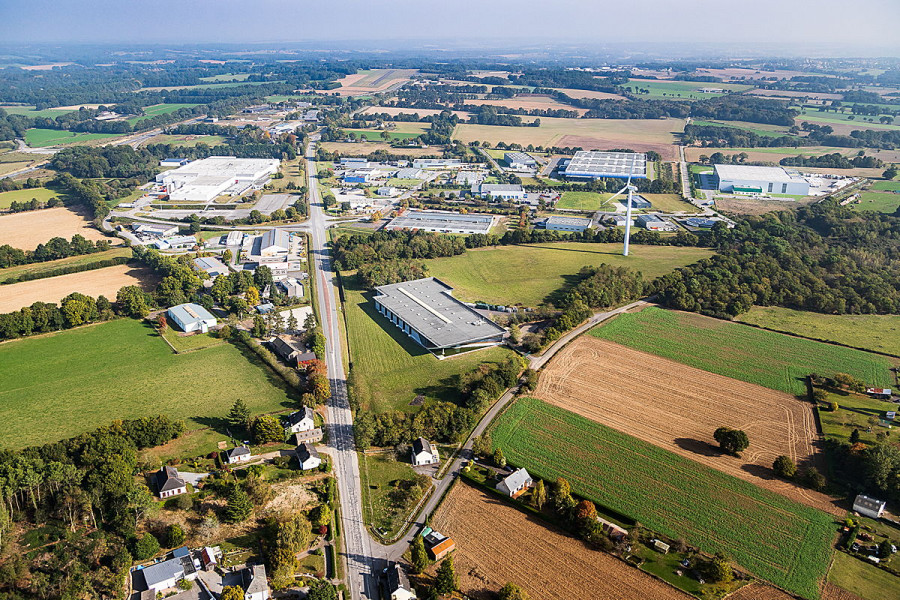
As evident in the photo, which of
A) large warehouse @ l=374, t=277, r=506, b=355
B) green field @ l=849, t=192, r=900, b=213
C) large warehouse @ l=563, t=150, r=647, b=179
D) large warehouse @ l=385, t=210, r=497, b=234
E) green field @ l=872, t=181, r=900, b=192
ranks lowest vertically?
large warehouse @ l=374, t=277, r=506, b=355

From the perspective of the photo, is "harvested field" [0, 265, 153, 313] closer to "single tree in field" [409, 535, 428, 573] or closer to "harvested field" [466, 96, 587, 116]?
"single tree in field" [409, 535, 428, 573]

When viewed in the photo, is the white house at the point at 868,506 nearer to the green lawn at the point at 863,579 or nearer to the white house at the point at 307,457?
the green lawn at the point at 863,579

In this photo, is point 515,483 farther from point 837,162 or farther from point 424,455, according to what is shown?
point 837,162

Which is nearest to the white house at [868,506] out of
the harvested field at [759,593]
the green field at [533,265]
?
the harvested field at [759,593]

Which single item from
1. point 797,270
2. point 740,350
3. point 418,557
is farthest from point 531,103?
point 418,557

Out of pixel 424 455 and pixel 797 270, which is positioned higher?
pixel 797 270

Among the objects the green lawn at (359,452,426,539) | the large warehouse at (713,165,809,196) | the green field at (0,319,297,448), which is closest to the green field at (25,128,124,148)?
the green field at (0,319,297,448)
